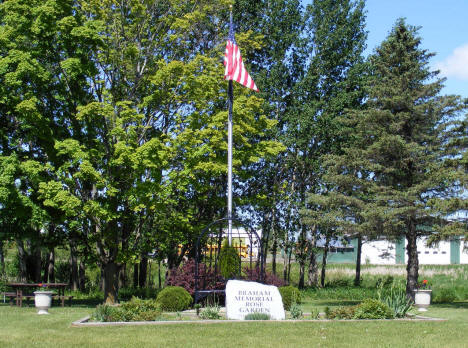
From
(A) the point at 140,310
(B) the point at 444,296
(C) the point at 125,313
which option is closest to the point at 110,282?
Answer: (A) the point at 140,310

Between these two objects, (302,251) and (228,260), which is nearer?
(228,260)

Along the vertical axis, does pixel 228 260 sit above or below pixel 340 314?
above

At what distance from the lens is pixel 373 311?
15.3 metres

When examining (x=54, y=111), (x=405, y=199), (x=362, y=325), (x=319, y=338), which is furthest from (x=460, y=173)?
(x=54, y=111)

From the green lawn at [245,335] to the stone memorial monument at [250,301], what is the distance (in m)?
1.26

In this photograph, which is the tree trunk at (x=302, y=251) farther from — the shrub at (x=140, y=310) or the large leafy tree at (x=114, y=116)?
the shrub at (x=140, y=310)

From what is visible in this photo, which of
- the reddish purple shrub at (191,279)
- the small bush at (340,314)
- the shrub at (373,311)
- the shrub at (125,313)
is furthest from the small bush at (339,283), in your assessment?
the shrub at (125,313)

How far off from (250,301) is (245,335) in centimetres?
335

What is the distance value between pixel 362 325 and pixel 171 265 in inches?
678

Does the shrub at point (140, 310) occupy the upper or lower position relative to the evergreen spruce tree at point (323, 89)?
lower

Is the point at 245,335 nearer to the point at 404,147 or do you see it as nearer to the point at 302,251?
the point at 404,147

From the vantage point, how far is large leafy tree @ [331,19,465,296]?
75.2 ft

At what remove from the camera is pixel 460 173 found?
22359 mm

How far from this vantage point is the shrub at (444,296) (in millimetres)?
28578
